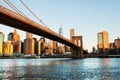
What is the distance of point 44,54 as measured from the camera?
18962cm

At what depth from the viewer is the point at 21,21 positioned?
4066 cm

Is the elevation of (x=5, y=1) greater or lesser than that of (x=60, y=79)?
greater

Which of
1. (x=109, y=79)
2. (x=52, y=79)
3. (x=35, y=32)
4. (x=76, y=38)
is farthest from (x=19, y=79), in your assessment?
(x=76, y=38)

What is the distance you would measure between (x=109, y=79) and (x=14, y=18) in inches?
743

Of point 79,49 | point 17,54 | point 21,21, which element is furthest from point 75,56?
point 17,54

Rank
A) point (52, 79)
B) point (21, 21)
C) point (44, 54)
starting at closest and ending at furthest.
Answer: point (52, 79) → point (21, 21) → point (44, 54)

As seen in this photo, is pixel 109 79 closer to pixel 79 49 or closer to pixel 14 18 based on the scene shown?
pixel 14 18

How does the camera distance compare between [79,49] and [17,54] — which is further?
[17,54]

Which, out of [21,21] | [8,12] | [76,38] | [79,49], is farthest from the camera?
[76,38]

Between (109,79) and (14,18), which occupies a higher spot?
(14,18)

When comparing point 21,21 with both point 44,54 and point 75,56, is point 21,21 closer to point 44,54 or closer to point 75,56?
point 75,56

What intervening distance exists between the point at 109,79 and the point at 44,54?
16683 cm

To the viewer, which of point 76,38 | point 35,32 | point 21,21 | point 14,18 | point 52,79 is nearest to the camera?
point 52,79

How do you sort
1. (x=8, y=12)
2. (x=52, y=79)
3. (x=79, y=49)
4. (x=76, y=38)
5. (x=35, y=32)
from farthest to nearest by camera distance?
(x=76, y=38) → (x=79, y=49) → (x=35, y=32) → (x=8, y=12) → (x=52, y=79)
